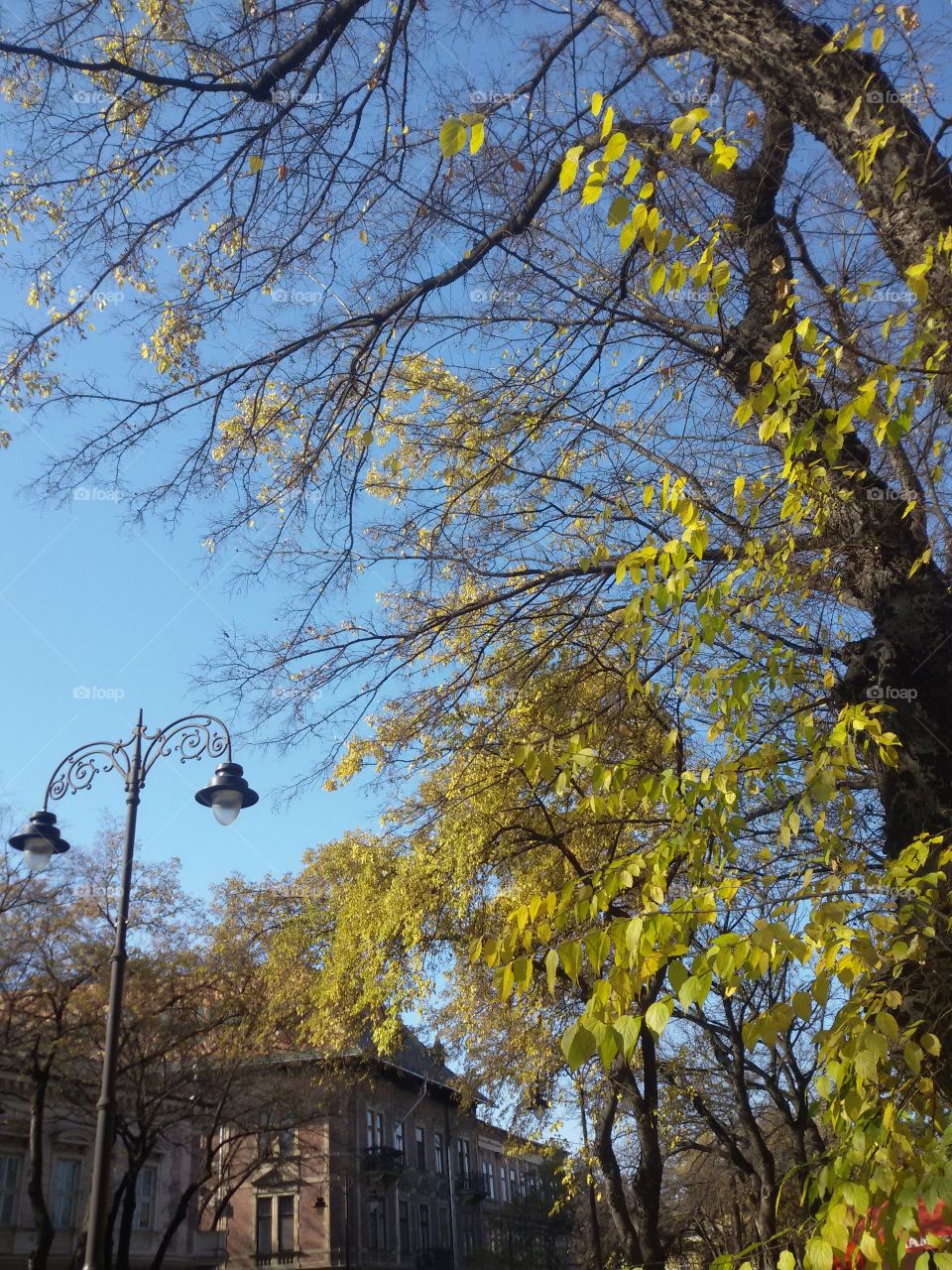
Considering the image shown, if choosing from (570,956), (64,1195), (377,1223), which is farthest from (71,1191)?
(570,956)

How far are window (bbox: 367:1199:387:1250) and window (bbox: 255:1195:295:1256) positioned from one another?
3.25 meters

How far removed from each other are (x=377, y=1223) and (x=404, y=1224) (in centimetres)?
305

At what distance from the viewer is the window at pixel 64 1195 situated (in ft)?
90.7

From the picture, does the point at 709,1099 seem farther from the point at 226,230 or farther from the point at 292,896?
the point at 226,230

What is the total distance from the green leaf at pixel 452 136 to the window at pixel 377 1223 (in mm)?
44304

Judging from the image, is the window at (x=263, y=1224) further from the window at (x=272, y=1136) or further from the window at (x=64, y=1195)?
the window at (x=64, y=1195)

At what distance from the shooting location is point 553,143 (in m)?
7.01

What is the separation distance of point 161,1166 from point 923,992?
35320mm

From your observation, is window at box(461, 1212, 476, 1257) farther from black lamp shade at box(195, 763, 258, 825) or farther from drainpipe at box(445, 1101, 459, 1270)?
black lamp shade at box(195, 763, 258, 825)

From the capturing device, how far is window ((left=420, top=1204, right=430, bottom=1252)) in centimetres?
4503

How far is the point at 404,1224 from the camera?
4372cm

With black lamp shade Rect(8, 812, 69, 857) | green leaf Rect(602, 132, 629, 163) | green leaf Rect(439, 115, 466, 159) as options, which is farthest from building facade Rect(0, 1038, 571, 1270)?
green leaf Rect(602, 132, 629, 163)

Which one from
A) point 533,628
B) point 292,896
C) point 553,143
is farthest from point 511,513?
point 292,896
